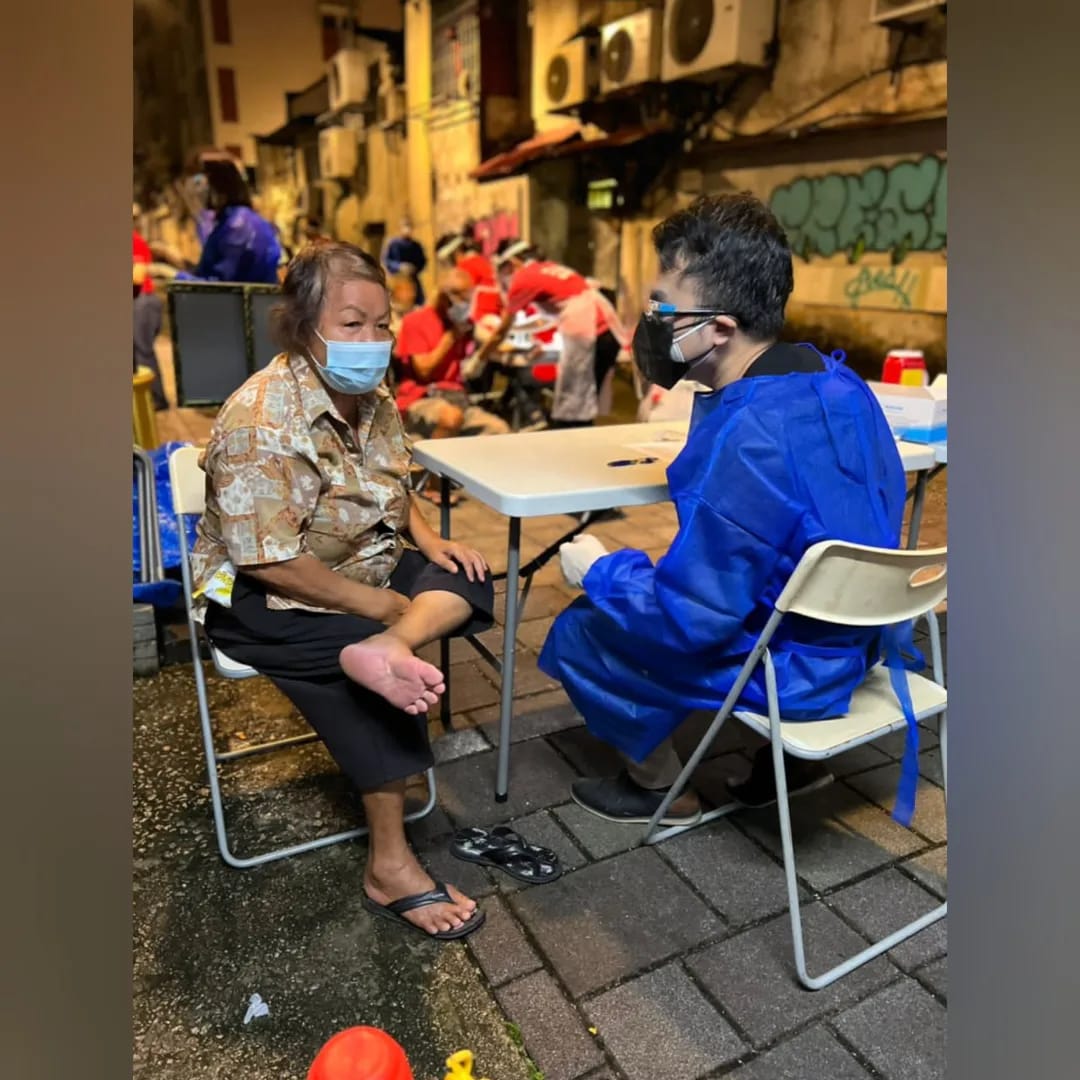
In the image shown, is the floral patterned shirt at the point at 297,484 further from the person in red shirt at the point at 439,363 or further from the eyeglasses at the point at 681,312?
the person in red shirt at the point at 439,363

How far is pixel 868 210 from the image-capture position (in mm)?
7582

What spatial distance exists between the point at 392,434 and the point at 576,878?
1.09 meters

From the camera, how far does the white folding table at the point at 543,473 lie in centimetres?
194

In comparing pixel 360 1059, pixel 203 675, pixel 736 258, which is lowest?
pixel 360 1059

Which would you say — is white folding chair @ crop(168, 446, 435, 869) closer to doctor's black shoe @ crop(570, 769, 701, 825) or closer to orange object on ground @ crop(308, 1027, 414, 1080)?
doctor's black shoe @ crop(570, 769, 701, 825)

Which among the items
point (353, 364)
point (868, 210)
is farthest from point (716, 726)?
point (868, 210)

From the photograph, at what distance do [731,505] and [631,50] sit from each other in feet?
29.4

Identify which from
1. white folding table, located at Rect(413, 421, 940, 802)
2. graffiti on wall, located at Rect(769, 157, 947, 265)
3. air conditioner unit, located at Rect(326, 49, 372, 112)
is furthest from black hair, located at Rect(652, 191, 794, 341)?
air conditioner unit, located at Rect(326, 49, 372, 112)

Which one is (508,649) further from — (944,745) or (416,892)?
(944,745)

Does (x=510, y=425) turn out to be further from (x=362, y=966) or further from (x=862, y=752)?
(x=362, y=966)

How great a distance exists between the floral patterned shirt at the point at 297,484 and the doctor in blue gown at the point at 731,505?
19.8 inches
